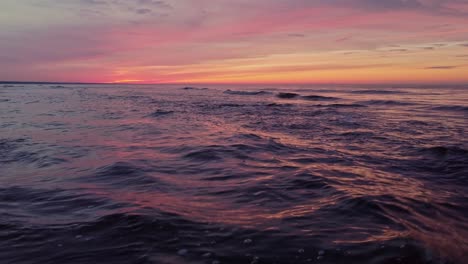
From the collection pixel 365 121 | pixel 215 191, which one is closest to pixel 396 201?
pixel 215 191

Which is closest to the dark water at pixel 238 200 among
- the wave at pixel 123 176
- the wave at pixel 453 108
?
the wave at pixel 123 176

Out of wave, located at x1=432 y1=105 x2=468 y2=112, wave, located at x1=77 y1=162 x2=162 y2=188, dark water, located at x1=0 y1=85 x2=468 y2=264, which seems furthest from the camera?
wave, located at x1=432 y1=105 x2=468 y2=112

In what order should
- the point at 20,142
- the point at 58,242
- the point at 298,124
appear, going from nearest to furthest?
the point at 58,242 → the point at 20,142 → the point at 298,124

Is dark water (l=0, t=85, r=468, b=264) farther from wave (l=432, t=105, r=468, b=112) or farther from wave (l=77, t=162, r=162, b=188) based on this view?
wave (l=432, t=105, r=468, b=112)

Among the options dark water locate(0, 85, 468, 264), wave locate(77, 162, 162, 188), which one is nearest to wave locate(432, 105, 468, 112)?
dark water locate(0, 85, 468, 264)

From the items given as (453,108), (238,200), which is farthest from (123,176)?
(453,108)

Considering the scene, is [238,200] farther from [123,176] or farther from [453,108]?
[453,108]

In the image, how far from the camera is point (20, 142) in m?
11.5

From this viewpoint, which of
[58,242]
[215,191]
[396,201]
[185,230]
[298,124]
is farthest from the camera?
[298,124]

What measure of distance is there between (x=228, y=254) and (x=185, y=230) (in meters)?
0.88

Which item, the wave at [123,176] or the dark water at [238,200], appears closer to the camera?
the dark water at [238,200]

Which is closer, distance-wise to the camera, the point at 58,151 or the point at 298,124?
the point at 58,151

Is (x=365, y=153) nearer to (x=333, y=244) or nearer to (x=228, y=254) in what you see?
(x=333, y=244)

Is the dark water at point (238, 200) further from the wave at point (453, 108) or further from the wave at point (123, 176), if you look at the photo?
the wave at point (453, 108)
